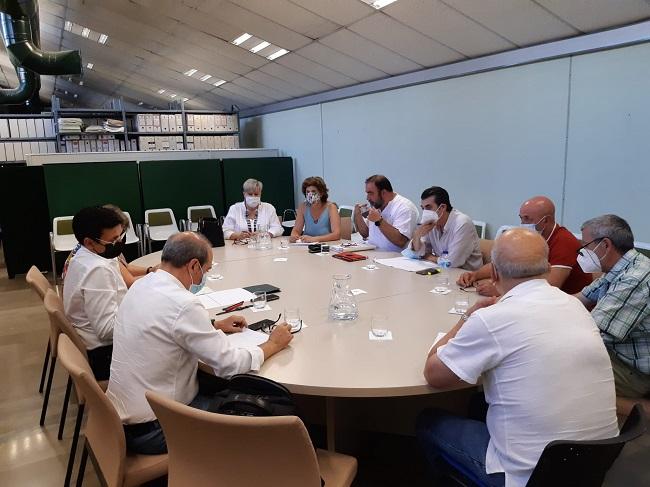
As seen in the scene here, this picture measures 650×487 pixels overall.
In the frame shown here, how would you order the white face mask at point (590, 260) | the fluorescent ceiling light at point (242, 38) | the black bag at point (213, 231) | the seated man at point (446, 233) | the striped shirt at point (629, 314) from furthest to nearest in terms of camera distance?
the fluorescent ceiling light at point (242, 38), the black bag at point (213, 231), the seated man at point (446, 233), the white face mask at point (590, 260), the striped shirt at point (629, 314)

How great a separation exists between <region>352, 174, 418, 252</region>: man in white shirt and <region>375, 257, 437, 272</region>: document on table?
1.21 feet

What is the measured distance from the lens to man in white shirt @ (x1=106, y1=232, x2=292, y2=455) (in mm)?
1621

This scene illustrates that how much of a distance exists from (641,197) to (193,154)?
18.8 feet

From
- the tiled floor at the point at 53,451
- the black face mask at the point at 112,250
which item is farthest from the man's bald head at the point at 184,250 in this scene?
the tiled floor at the point at 53,451

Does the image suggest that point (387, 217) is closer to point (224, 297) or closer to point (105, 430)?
point (224, 297)

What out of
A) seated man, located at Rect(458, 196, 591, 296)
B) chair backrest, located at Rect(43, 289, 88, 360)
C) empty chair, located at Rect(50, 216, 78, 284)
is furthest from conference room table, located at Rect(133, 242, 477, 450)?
empty chair, located at Rect(50, 216, 78, 284)

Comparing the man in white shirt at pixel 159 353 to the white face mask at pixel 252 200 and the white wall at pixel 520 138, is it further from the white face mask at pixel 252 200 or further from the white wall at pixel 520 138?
the white wall at pixel 520 138

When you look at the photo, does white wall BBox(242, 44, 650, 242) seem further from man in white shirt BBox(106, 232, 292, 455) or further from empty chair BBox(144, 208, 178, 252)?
man in white shirt BBox(106, 232, 292, 455)

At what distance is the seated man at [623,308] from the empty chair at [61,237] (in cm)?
544

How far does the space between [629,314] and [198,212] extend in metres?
5.74

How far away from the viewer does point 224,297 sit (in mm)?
2566

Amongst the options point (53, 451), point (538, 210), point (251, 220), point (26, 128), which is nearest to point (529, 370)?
point (538, 210)

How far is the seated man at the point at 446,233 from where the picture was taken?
311 centimetres

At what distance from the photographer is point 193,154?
23.2ft
